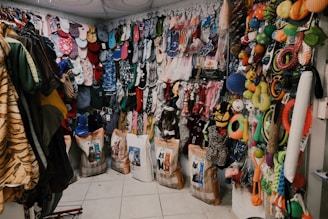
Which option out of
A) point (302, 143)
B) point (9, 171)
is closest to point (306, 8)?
point (302, 143)

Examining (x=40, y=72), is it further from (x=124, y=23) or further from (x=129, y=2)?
(x=124, y=23)

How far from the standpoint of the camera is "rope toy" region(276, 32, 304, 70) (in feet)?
4.03

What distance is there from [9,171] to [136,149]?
1975 mm

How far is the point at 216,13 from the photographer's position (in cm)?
236

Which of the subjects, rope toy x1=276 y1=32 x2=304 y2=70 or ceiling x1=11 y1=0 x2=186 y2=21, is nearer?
rope toy x1=276 y1=32 x2=304 y2=70

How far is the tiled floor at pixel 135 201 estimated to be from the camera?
2.19 m

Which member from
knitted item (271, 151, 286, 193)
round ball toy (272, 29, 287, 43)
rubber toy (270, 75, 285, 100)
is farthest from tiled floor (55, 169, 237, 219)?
round ball toy (272, 29, 287, 43)

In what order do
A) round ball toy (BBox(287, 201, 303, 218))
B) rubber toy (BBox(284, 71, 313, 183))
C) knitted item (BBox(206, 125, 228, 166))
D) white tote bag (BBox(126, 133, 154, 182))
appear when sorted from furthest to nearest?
white tote bag (BBox(126, 133, 154, 182)) < knitted item (BBox(206, 125, 228, 166)) < round ball toy (BBox(287, 201, 303, 218)) < rubber toy (BBox(284, 71, 313, 183))

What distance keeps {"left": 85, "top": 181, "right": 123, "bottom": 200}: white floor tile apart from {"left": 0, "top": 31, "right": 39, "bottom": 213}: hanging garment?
1678mm

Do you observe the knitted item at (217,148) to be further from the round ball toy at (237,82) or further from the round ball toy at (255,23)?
the round ball toy at (255,23)

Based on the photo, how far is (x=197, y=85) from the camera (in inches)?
101

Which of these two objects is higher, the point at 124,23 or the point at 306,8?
the point at 124,23

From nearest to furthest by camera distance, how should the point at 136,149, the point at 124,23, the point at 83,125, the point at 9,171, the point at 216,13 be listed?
1. the point at 9,171
2. the point at 216,13
3. the point at 136,149
4. the point at 83,125
5. the point at 124,23

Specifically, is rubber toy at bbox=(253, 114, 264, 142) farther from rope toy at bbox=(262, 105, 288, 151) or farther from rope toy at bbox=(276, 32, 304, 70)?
rope toy at bbox=(276, 32, 304, 70)
